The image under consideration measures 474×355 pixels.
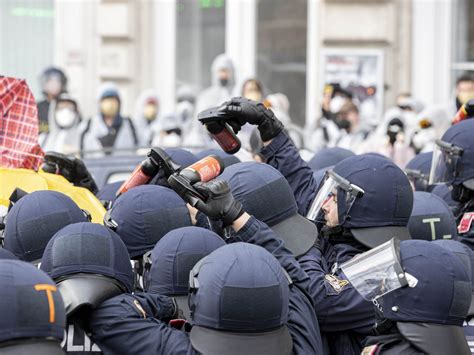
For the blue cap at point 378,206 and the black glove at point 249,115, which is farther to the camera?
the black glove at point 249,115

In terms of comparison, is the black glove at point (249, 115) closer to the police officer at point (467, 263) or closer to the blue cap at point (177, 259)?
the blue cap at point (177, 259)

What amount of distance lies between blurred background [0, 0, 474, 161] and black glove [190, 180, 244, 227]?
7.69m

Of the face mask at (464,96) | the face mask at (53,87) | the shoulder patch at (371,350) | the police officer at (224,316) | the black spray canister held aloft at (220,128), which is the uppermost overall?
the face mask at (53,87)

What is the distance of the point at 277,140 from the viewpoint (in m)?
4.86

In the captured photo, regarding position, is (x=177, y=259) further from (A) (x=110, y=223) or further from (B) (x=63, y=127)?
(B) (x=63, y=127)

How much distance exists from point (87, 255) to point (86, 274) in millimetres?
60

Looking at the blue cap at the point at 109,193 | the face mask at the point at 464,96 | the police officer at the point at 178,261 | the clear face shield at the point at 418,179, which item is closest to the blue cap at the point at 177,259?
the police officer at the point at 178,261

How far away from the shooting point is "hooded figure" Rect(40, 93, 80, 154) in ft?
33.6

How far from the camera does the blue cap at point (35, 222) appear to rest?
13.8 feet

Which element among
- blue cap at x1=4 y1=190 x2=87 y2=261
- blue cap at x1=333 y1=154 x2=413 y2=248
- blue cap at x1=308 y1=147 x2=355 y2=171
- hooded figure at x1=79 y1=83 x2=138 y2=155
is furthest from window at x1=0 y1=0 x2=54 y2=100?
blue cap at x1=333 y1=154 x2=413 y2=248

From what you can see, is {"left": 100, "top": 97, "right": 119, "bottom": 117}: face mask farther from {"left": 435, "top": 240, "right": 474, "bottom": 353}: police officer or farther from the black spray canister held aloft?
{"left": 435, "top": 240, "right": 474, "bottom": 353}: police officer

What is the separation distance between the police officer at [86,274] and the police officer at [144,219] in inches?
24.1

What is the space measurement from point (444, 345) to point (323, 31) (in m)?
9.48

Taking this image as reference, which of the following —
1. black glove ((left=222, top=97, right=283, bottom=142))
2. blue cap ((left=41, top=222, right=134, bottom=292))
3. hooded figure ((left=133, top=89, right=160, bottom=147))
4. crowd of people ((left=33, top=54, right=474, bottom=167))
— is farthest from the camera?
hooded figure ((left=133, top=89, right=160, bottom=147))
